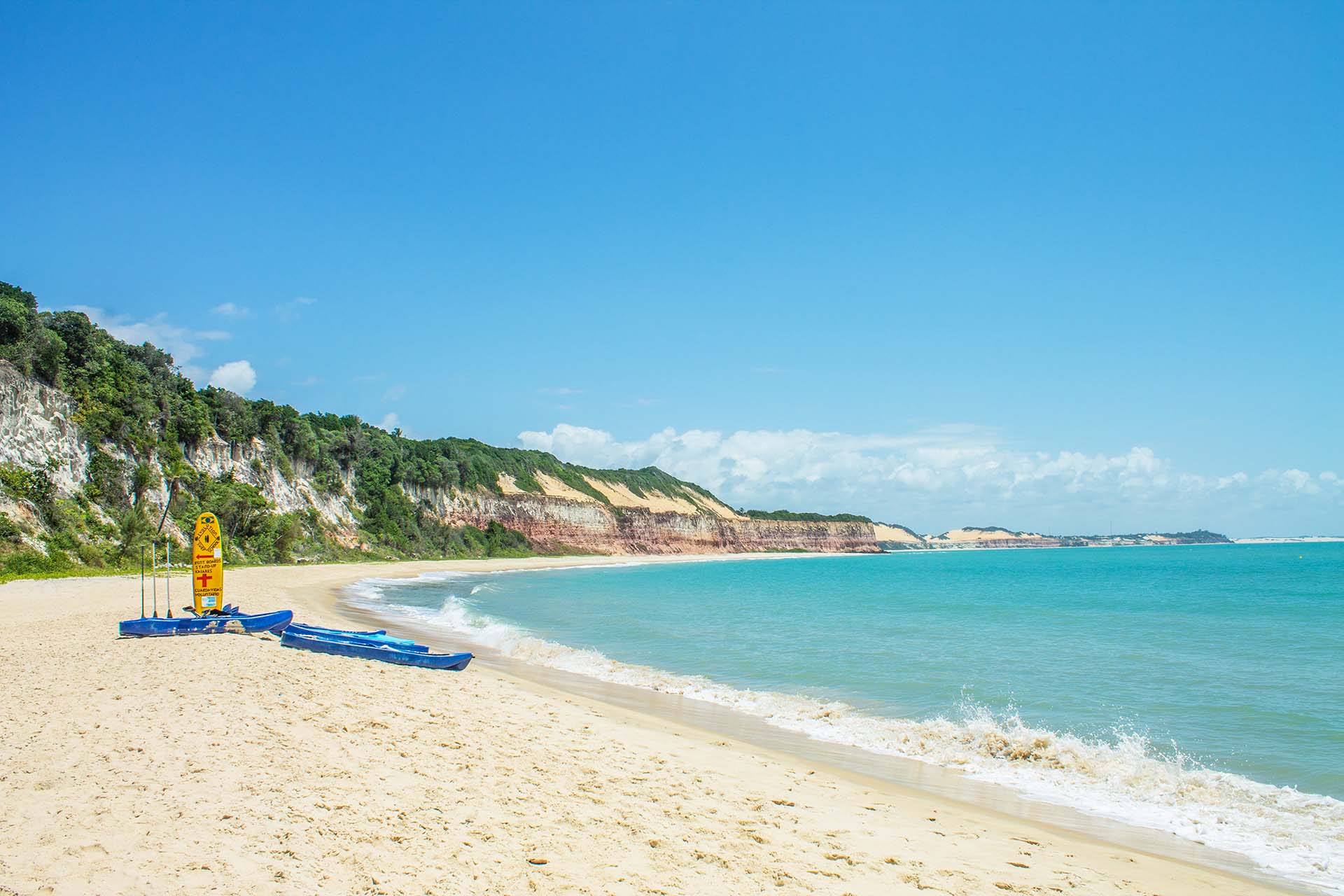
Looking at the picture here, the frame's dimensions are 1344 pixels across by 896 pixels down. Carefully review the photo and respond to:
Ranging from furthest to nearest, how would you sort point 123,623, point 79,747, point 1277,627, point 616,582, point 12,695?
point 616,582 → point 1277,627 → point 123,623 → point 12,695 → point 79,747

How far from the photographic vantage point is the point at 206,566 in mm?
15430

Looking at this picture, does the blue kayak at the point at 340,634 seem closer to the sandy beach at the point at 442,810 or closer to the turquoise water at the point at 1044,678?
the sandy beach at the point at 442,810

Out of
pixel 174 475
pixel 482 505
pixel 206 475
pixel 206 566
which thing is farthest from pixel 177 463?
pixel 482 505

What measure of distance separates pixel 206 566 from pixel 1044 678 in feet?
54.4

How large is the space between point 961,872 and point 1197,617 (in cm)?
2624

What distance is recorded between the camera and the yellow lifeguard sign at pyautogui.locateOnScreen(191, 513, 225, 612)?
50.1 ft

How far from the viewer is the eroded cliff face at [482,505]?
2994 centimetres

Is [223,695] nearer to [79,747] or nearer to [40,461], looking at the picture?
[79,747]

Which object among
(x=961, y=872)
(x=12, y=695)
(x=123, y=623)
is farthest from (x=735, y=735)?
(x=123, y=623)

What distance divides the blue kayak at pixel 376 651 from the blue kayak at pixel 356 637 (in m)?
0.01

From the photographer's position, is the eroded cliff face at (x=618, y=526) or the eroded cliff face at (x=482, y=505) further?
the eroded cliff face at (x=618, y=526)

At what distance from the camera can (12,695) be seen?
9.03 m

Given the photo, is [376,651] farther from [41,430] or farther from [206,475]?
[206,475]

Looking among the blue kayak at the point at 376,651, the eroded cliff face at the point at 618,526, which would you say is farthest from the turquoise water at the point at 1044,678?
the eroded cliff face at the point at 618,526
